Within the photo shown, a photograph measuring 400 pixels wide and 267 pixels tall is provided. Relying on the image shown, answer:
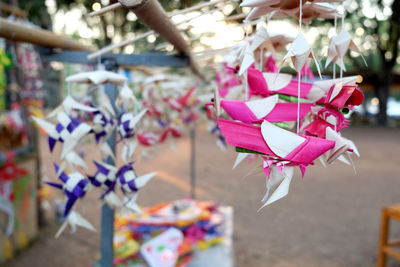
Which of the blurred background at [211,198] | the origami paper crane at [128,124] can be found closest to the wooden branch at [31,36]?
the blurred background at [211,198]

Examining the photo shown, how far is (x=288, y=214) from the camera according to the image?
3.93 m

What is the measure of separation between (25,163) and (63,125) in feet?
9.14

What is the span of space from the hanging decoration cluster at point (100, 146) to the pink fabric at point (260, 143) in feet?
1.13

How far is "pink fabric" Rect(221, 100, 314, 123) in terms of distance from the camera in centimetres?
56

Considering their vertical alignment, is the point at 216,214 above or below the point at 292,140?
below

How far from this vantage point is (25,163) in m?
3.20

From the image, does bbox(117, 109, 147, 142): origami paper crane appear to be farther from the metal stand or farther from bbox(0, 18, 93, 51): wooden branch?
bbox(0, 18, 93, 51): wooden branch

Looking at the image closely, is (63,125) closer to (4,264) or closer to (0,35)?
(0,35)

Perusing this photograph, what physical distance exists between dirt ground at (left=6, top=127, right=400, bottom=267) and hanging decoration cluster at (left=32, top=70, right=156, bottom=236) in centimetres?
54

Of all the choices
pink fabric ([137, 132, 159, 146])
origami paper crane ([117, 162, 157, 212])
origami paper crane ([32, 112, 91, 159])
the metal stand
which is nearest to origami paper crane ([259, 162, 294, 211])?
origami paper crane ([117, 162, 157, 212])

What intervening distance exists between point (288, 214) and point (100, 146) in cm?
344

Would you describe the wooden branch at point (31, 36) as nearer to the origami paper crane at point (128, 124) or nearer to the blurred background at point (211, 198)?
the blurred background at point (211, 198)

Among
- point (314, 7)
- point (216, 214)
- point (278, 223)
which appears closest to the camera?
point (314, 7)

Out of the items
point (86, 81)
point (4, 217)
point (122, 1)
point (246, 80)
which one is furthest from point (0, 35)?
point (4, 217)
